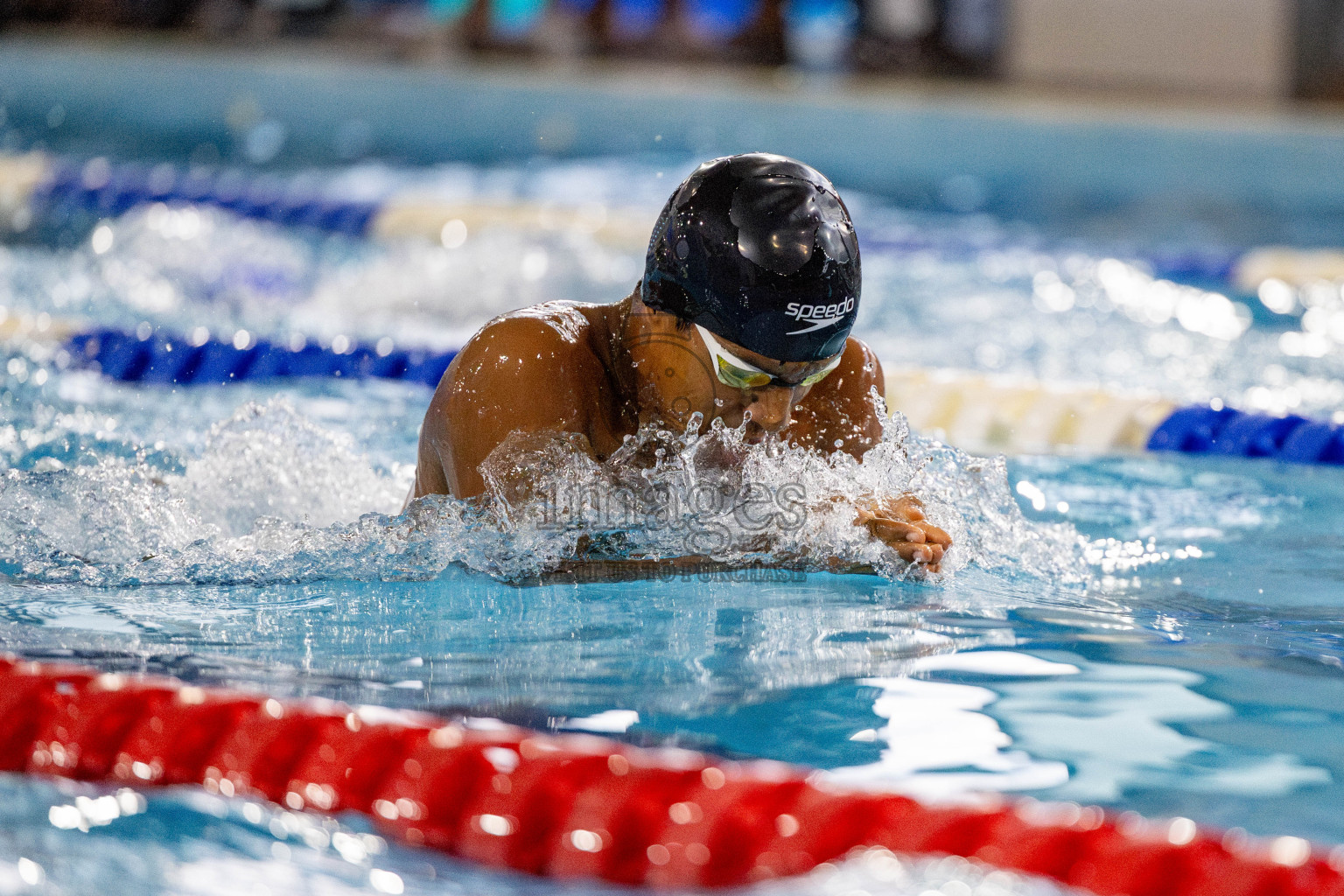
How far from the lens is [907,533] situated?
7.59 ft

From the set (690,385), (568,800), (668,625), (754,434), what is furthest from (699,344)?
(568,800)

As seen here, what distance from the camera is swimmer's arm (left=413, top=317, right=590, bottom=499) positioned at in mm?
2174

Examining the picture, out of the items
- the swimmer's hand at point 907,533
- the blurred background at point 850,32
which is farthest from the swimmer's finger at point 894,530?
the blurred background at point 850,32

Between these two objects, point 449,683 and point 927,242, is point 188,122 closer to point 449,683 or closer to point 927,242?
point 927,242

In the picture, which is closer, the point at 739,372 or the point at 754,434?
the point at 739,372

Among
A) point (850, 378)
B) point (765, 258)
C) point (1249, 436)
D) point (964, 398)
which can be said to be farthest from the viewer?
point (964, 398)

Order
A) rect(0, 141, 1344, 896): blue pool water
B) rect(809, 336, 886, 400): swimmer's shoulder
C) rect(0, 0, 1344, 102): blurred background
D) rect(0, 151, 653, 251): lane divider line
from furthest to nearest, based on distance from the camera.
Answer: rect(0, 0, 1344, 102): blurred background → rect(0, 151, 653, 251): lane divider line → rect(809, 336, 886, 400): swimmer's shoulder → rect(0, 141, 1344, 896): blue pool water

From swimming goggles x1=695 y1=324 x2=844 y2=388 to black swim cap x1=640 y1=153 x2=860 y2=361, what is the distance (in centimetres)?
3

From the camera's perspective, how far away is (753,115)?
30.4 ft

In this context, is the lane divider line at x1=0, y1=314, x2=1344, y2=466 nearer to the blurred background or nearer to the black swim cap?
the black swim cap

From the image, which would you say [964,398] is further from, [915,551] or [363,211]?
[363,211]

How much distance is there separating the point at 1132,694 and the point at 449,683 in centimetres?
94

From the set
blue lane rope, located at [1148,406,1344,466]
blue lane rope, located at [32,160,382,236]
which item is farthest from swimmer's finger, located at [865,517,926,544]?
blue lane rope, located at [32,160,382,236]

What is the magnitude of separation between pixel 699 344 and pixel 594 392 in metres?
0.19
